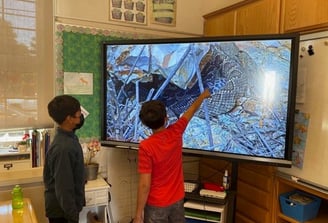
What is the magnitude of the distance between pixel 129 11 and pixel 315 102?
179cm

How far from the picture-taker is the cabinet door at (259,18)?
2.24 meters

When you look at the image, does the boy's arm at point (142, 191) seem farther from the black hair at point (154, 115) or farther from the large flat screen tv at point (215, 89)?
the large flat screen tv at point (215, 89)

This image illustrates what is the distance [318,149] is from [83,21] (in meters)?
2.12

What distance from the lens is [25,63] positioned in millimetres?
2406

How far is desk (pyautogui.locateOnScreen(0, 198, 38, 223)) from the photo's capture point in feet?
5.35

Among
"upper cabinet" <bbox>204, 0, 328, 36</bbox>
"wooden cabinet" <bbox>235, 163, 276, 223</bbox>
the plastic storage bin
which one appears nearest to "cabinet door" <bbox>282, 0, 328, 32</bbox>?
"upper cabinet" <bbox>204, 0, 328, 36</bbox>

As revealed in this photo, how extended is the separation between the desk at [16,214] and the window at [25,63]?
0.81m

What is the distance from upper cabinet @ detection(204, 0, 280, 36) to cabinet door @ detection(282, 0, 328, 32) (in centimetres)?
9

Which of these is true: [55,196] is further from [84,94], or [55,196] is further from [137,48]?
[137,48]

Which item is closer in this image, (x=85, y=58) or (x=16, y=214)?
(x=16, y=214)

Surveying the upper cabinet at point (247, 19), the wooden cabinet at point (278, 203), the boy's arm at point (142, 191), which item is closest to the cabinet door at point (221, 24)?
the upper cabinet at point (247, 19)

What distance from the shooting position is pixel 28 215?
5.61 feet

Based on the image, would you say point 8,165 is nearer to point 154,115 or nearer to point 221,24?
point 154,115

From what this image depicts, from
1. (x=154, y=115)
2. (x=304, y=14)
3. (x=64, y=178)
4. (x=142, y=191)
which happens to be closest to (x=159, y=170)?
(x=142, y=191)
